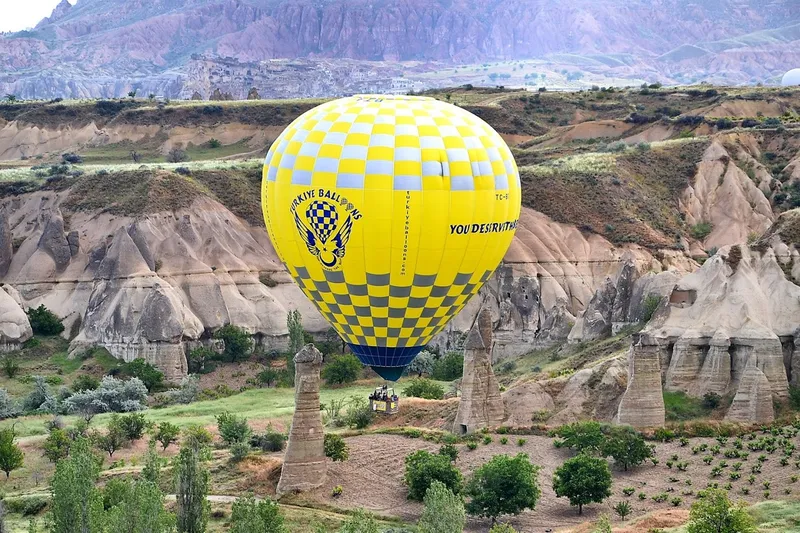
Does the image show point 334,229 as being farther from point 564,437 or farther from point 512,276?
point 512,276

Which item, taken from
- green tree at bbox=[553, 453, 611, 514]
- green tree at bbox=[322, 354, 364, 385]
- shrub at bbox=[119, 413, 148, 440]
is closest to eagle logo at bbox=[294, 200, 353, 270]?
green tree at bbox=[553, 453, 611, 514]

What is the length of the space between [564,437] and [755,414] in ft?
22.8

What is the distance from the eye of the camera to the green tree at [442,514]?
129 ft

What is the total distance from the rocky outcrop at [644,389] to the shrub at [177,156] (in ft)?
249

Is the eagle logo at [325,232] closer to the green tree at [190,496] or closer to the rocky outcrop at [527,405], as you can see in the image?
the green tree at [190,496]

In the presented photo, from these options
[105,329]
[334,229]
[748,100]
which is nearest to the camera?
[334,229]

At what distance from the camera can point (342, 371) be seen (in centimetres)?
7475

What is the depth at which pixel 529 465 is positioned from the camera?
1860 inches

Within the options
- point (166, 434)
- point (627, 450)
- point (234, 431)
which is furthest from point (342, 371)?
point (627, 450)

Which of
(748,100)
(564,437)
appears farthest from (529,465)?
(748,100)

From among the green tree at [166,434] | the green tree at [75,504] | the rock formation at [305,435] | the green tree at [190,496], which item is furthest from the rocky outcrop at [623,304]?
the green tree at [75,504]

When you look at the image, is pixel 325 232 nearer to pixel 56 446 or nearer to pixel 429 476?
pixel 429 476

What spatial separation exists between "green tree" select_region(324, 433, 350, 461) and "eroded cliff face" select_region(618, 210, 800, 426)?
10233mm

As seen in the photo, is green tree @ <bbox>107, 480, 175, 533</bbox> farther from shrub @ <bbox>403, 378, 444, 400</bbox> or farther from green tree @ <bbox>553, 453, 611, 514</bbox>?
shrub @ <bbox>403, 378, 444, 400</bbox>
